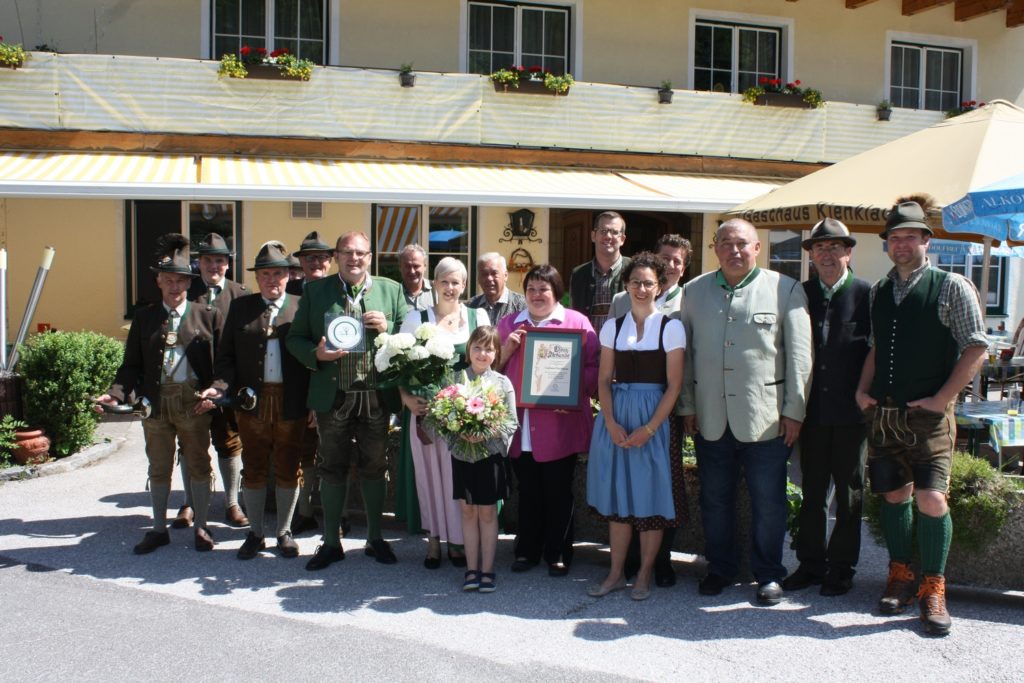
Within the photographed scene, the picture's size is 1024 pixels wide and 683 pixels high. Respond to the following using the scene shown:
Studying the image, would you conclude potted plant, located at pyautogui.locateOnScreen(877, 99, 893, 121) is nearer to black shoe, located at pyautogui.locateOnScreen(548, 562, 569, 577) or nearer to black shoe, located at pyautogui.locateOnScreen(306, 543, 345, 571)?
black shoe, located at pyautogui.locateOnScreen(548, 562, 569, 577)

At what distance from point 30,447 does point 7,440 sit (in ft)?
0.59

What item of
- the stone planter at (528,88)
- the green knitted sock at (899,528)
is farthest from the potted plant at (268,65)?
the green knitted sock at (899,528)

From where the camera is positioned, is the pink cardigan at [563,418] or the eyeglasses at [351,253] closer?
the pink cardigan at [563,418]

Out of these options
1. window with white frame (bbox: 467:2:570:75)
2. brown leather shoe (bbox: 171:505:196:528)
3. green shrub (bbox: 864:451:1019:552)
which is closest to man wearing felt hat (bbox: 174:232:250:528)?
brown leather shoe (bbox: 171:505:196:528)

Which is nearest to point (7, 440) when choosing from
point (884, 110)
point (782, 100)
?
point (782, 100)

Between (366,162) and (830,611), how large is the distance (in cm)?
925

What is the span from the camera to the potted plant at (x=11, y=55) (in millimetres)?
10898

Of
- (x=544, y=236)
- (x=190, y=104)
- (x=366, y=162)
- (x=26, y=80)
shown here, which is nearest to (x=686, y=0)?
(x=544, y=236)

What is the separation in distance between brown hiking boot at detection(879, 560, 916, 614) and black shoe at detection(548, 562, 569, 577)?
5.49ft

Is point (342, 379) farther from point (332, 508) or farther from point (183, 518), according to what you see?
point (183, 518)

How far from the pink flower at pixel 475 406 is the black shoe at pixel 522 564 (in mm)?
1089

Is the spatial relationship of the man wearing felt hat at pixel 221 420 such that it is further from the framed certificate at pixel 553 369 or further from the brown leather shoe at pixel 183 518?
the framed certificate at pixel 553 369

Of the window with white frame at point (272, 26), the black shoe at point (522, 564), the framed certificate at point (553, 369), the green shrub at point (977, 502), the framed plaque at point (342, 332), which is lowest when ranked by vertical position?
the black shoe at point (522, 564)

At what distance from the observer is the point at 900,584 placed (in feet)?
15.6
